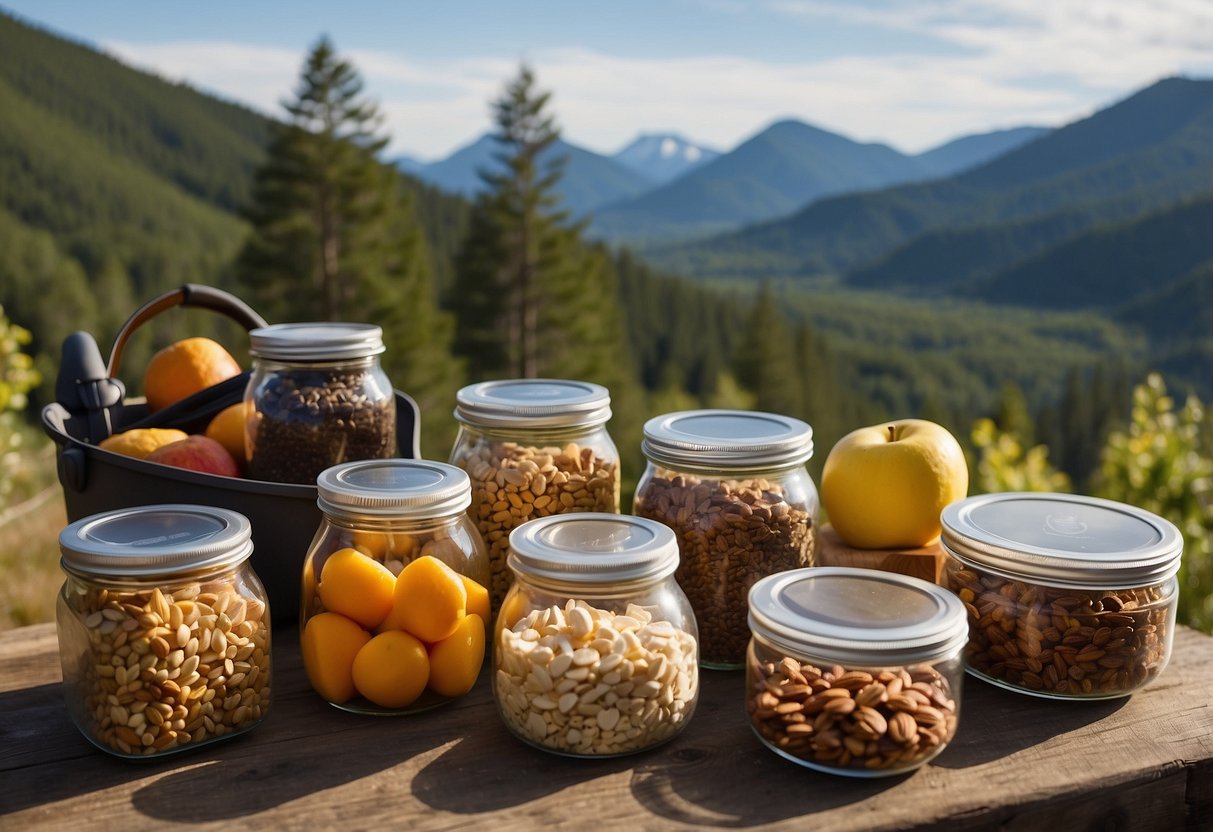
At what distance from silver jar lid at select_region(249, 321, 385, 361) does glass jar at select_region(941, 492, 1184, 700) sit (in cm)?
95

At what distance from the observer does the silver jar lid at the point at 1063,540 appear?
129 cm

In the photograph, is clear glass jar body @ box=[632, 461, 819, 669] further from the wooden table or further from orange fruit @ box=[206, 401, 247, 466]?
orange fruit @ box=[206, 401, 247, 466]

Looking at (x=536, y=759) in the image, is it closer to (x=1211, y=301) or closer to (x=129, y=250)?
(x=129, y=250)

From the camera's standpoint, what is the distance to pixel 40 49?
6431 centimetres

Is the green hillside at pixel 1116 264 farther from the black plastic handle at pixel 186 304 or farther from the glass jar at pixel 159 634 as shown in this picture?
the glass jar at pixel 159 634

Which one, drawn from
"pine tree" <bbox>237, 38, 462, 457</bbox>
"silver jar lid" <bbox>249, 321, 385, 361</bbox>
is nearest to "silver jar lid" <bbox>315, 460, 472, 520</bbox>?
"silver jar lid" <bbox>249, 321, 385, 361</bbox>

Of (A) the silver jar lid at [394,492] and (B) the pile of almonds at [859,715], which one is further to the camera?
(A) the silver jar lid at [394,492]

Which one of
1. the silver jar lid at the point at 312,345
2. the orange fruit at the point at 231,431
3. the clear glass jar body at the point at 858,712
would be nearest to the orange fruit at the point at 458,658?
the clear glass jar body at the point at 858,712

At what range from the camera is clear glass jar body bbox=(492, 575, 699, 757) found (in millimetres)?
1178

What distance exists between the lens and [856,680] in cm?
117

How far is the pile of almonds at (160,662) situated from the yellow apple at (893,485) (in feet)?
3.05

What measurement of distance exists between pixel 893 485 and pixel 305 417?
95 cm

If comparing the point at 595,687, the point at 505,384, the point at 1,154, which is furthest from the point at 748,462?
the point at 1,154

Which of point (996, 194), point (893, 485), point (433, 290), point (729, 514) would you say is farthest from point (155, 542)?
point (996, 194)
